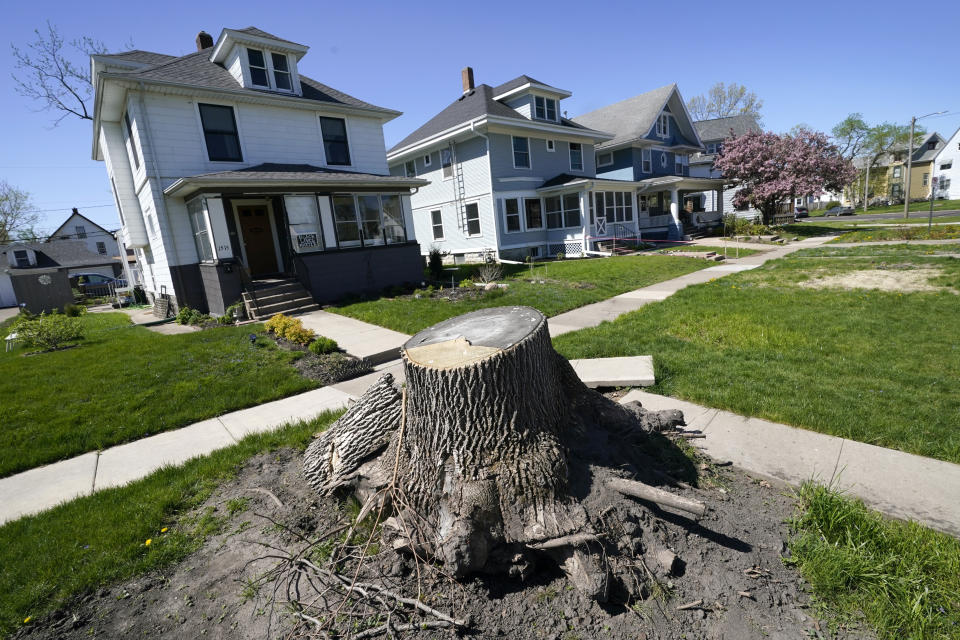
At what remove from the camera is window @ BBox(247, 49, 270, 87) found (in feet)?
45.3

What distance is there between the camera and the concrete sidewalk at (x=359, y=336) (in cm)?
732

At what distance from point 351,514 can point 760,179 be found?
105 ft

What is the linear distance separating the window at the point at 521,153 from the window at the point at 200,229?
1374 centimetres

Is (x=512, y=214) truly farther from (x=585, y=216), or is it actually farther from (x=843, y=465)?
(x=843, y=465)

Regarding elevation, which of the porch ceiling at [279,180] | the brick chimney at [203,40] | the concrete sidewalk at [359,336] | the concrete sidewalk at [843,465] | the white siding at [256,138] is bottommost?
the concrete sidewalk at [843,465]

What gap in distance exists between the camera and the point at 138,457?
4.38 metres

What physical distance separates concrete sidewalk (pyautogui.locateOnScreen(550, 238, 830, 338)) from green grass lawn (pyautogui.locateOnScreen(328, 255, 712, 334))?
34cm

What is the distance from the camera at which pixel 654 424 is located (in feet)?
11.9

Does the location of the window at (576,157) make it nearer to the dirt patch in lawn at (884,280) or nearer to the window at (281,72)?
the window at (281,72)

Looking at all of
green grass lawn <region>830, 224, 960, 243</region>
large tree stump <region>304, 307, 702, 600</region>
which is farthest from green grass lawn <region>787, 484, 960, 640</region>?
green grass lawn <region>830, 224, 960, 243</region>

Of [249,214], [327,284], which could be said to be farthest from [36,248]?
[327,284]

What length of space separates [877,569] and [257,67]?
1756 cm

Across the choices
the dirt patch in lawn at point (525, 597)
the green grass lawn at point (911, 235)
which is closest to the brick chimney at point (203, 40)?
the dirt patch in lawn at point (525, 597)

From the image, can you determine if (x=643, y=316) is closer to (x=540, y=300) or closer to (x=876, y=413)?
(x=540, y=300)
